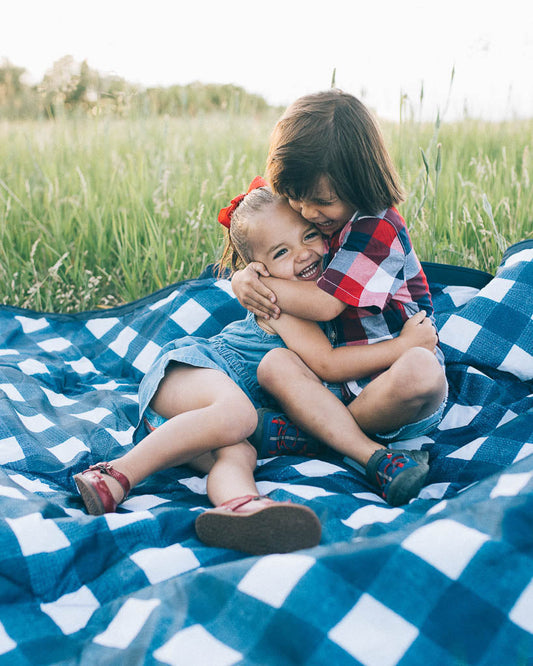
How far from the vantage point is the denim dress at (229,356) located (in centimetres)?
165

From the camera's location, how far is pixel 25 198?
317 cm

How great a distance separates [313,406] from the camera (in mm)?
1584

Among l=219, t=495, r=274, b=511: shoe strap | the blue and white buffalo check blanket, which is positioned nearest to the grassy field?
the blue and white buffalo check blanket

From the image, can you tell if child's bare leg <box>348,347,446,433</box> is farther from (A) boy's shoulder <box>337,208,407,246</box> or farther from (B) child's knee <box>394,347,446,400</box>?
(A) boy's shoulder <box>337,208,407,246</box>

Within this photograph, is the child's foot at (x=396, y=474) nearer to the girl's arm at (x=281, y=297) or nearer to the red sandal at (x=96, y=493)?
the girl's arm at (x=281, y=297)

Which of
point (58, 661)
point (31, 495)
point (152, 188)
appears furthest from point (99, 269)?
point (58, 661)

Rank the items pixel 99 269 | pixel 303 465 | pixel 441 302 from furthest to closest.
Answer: pixel 99 269, pixel 441 302, pixel 303 465

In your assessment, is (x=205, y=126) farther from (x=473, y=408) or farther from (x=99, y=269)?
(x=473, y=408)

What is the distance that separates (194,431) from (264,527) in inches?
14.9

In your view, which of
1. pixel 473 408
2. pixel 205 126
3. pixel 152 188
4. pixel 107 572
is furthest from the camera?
pixel 205 126

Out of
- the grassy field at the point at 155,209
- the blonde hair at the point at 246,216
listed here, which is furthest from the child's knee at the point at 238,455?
the grassy field at the point at 155,209

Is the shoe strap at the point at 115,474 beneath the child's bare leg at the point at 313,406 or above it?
beneath

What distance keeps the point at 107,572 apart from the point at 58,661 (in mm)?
207

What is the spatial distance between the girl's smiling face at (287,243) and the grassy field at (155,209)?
92cm
